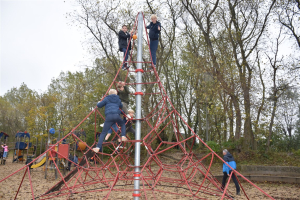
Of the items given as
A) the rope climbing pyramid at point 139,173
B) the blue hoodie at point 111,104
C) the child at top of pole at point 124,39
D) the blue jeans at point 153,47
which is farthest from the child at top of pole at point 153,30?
the blue hoodie at point 111,104

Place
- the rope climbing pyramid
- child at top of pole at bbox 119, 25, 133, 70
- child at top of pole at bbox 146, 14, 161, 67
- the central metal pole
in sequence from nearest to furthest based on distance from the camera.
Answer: the central metal pole, the rope climbing pyramid, child at top of pole at bbox 146, 14, 161, 67, child at top of pole at bbox 119, 25, 133, 70

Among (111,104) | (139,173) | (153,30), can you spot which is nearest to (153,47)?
(153,30)

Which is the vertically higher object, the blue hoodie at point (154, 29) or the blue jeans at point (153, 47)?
the blue hoodie at point (154, 29)

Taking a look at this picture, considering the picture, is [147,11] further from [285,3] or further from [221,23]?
[285,3]

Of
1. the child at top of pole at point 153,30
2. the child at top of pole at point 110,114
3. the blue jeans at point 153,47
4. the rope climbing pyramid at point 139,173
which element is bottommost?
the rope climbing pyramid at point 139,173

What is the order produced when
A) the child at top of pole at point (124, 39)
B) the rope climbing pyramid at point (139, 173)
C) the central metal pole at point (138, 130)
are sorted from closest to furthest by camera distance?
the central metal pole at point (138, 130) → the rope climbing pyramid at point (139, 173) → the child at top of pole at point (124, 39)

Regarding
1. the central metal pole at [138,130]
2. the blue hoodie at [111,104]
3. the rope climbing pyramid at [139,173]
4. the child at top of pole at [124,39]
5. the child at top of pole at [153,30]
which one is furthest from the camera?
the child at top of pole at [124,39]

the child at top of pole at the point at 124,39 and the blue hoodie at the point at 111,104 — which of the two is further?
the child at top of pole at the point at 124,39

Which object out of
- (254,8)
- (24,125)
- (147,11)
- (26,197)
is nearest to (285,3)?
(254,8)

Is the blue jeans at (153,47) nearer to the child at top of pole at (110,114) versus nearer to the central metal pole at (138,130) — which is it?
the central metal pole at (138,130)

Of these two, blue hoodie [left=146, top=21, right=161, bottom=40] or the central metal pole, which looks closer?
the central metal pole

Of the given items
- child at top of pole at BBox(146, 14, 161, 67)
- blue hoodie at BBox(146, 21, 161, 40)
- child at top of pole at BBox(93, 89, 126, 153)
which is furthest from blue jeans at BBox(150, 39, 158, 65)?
child at top of pole at BBox(93, 89, 126, 153)

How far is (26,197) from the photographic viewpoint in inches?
277

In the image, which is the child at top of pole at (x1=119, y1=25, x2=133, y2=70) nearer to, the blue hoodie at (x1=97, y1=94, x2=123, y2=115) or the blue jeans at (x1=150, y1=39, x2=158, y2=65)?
→ the blue jeans at (x1=150, y1=39, x2=158, y2=65)
